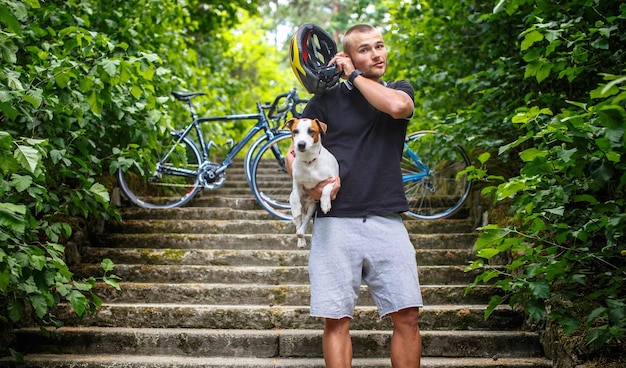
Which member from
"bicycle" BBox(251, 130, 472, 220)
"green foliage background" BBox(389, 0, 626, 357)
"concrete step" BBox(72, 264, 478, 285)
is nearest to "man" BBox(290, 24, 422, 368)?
"green foliage background" BBox(389, 0, 626, 357)

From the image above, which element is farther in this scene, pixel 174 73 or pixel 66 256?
pixel 174 73

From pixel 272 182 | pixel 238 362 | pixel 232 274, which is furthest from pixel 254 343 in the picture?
pixel 272 182

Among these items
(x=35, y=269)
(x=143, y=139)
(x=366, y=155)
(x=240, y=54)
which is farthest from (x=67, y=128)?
(x=240, y=54)

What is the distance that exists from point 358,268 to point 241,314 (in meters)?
1.69

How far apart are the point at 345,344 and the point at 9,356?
2248mm

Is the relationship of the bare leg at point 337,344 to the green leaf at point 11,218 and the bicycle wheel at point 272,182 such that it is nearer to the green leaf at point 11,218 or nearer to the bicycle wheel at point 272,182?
the green leaf at point 11,218

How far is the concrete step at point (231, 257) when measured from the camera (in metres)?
4.83

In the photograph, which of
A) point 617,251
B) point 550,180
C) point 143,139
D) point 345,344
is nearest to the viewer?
point 345,344

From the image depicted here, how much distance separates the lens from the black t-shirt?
262 centimetres

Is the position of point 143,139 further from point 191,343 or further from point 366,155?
point 366,155

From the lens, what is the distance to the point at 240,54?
15438mm

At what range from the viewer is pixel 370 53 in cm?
263

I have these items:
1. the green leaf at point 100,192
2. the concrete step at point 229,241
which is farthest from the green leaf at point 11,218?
the concrete step at point 229,241

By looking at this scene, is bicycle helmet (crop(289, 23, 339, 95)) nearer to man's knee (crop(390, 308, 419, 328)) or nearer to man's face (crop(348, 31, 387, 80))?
man's face (crop(348, 31, 387, 80))
